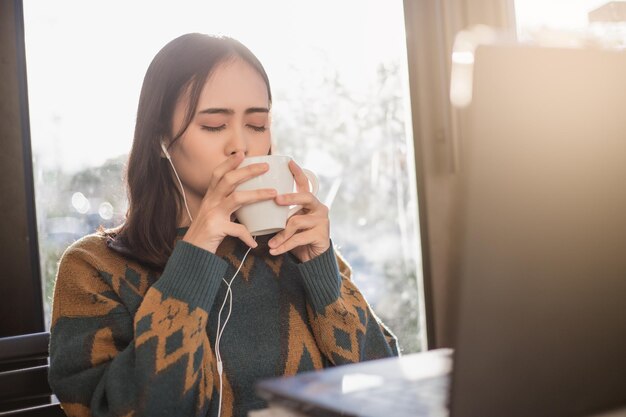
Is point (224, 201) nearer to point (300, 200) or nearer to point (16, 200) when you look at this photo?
point (300, 200)

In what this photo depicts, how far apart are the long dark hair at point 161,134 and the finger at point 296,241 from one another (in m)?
0.19

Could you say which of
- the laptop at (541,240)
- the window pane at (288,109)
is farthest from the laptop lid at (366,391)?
the window pane at (288,109)

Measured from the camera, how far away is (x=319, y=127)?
1.88 m

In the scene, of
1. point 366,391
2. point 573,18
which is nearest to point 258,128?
point 366,391

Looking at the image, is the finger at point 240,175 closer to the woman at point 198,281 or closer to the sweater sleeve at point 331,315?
the woman at point 198,281

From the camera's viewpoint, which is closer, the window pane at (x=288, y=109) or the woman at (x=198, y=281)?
the woman at (x=198, y=281)

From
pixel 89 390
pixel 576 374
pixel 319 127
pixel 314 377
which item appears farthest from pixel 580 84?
pixel 319 127

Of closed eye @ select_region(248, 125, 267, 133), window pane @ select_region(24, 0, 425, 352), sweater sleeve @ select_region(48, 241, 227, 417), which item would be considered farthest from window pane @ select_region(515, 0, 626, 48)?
sweater sleeve @ select_region(48, 241, 227, 417)

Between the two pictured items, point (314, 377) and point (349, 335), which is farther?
point (349, 335)

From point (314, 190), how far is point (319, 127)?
84 cm

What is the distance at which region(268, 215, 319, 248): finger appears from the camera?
1029mm

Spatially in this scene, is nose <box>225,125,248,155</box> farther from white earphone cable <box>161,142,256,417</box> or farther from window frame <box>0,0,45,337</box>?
window frame <box>0,0,45,337</box>

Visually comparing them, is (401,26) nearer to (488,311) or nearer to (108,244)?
(108,244)

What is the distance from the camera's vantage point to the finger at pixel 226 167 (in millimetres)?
940
